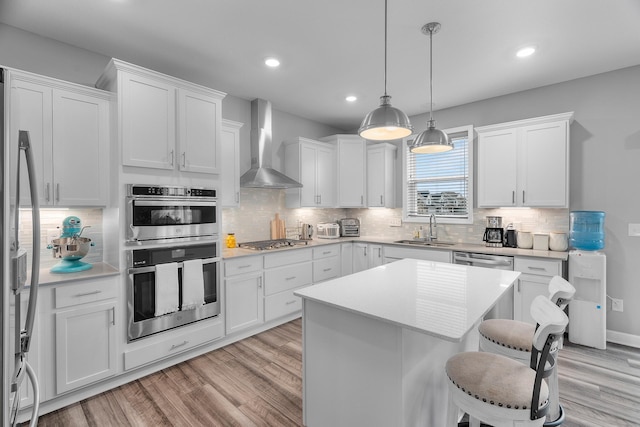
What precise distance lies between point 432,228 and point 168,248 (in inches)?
141

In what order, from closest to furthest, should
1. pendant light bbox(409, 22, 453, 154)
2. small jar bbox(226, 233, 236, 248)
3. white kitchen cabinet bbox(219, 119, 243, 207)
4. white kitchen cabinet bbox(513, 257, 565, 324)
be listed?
1. pendant light bbox(409, 22, 453, 154)
2. white kitchen cabinet bbox(513, 257, 565, 324)
3. white kitchen cabinet bbox(219, 119, 243, 207)
4. small jar bbox(226, 233, 236, 248)

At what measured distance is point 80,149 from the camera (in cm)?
247

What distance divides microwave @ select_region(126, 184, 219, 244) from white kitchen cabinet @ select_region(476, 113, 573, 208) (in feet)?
10.9

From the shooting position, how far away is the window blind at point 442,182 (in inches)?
169

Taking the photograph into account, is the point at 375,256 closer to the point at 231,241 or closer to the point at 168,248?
the point at 231,241

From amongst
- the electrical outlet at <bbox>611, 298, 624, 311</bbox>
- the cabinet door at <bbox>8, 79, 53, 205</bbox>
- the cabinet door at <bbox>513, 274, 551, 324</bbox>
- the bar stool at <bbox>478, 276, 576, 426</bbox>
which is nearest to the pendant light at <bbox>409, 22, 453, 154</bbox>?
the bar stool at <bbox>478, 276, 576, 426</bbox>

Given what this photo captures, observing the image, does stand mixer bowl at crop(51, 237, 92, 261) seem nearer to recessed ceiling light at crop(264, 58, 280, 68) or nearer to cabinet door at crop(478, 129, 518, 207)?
recessed ceiling light at crop(264, 58, 280, 68)

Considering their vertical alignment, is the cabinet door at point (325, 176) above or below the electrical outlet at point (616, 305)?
above

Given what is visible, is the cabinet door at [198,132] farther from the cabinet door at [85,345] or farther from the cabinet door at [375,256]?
the cabinet door at [375,256]

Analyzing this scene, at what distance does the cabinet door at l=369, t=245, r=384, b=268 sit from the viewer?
14.6 feet

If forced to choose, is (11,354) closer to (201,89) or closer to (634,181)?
(201,89)

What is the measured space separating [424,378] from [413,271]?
92cm

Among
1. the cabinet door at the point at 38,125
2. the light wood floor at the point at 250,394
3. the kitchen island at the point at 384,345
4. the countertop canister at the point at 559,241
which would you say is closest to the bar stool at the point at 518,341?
the kitchen island at the point at 384,345

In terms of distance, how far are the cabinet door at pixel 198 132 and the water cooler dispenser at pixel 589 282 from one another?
12.7 ft
